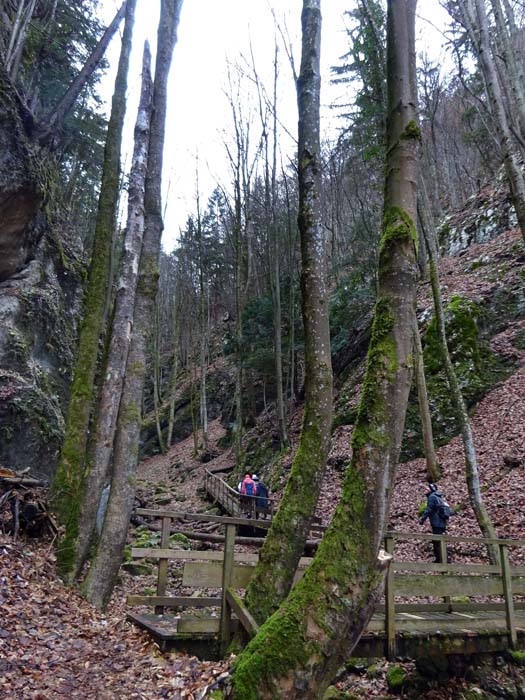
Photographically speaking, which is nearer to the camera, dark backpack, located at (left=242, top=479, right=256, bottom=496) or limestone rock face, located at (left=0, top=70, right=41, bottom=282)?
limestone rock face, located at (left=0, top=70, right=41, bottom=282)

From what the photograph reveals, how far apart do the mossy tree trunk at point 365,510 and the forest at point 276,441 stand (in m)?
0.02

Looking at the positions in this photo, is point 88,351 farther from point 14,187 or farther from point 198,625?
point 14,187

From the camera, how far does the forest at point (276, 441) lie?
3.43 meters

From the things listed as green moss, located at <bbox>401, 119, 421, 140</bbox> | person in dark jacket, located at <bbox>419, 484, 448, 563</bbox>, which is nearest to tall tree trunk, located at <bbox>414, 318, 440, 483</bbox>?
person in dark jacket, located at <bbox>419, 484, 448, 563</bbox>

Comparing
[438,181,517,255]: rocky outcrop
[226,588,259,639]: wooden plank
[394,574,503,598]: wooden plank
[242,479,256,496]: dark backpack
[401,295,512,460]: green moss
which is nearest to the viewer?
[226,588,259,639]: wooden plank

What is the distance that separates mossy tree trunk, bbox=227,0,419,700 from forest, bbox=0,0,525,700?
2 cm

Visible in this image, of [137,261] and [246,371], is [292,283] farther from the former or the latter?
[137,261]

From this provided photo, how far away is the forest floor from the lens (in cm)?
383

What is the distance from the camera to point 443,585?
5.39 m

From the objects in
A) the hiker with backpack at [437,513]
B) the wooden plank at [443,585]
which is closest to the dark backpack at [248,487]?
the hiker with backpack at [437,513]

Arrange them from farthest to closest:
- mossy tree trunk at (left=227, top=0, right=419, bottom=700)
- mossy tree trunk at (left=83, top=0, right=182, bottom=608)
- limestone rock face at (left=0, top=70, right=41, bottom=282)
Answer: limestone rock face at (left=0, top=70, right=41, bottom=282), mossy tree trunk at (left=83, top=0, right=182, bottom=608), mossy tree trunk at (left=227, top=0, right=419, bottom=700)

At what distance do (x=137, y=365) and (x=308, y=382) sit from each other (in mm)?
3400

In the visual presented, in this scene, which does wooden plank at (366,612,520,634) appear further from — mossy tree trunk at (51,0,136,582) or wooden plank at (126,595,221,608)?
mossy tree trunk at (51,0,136,582)

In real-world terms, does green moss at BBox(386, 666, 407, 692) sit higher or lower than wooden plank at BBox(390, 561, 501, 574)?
lower
